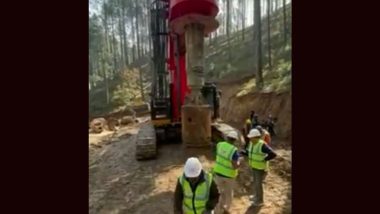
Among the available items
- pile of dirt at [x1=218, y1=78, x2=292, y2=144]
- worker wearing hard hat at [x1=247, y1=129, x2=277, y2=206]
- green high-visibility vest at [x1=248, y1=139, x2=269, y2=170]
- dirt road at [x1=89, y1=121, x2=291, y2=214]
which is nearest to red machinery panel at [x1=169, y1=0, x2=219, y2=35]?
worker wearing hard hat at [x1=247, y1=129, x2=277, y2=206]

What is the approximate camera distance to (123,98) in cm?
4044

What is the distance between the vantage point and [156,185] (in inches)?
354

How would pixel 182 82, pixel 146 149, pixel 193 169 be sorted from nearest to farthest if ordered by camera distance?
pixel 193 169 < pixel 146 149 < pixel 182 82

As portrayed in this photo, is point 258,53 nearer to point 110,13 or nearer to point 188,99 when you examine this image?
point 188,99

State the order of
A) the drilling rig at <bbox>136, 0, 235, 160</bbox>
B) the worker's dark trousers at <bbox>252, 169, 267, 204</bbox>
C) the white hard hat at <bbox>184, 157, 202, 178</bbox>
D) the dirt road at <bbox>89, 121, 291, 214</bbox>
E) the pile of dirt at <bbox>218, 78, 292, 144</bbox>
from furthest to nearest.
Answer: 1. the pile of dirt at <bbox>218, 78, 292, 144</bbox>
2. the drilling rig at <bbox>136, 0, 235, 160</bbox>
3. the dirt road at <bbox>89, 121, 291, 214</bbox>
4. the worker's dark trousers at <bbox>252, 169, 267, 204</bbox>
5. the white hard hat at <bbox>184, 157, 202, 178</bbox>

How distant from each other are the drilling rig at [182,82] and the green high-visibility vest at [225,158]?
9.68ft

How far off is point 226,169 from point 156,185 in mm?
2499

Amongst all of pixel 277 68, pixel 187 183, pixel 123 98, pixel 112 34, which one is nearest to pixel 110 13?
pixel 112 34

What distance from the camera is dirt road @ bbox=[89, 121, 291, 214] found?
7.95 meters

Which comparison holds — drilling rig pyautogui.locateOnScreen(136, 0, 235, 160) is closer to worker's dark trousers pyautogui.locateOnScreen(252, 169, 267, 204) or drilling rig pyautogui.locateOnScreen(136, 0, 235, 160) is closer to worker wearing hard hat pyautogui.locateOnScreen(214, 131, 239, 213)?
worker's dark trousers pyautogui.locateOnScreen(252, 169, 267, 204)

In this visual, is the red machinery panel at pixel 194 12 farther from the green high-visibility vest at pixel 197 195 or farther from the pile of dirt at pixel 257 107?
the pile of dirt at pixel 257 107

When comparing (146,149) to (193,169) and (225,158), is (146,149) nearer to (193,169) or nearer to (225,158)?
(225,158)

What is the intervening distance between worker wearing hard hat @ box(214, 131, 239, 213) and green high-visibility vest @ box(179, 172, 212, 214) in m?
2.00

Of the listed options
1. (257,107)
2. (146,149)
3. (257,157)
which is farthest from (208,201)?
(257,107)
